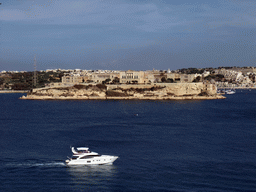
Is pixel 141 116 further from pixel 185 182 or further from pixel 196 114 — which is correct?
pixel 185 182

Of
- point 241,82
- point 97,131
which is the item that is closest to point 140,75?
point 97,131

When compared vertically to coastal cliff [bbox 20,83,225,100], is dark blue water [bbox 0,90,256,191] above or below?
below

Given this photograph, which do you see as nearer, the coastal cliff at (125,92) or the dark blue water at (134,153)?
the dark blue water at (134,153)

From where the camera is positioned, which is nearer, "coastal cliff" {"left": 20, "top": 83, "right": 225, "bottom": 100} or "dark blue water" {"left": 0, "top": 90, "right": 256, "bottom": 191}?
"dark blue water" {"left": 0, "top": 90, "right": 256, "bottom": 191}

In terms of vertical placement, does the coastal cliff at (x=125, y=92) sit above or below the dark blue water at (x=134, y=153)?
above

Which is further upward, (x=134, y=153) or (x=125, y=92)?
(x=125, y=92)
